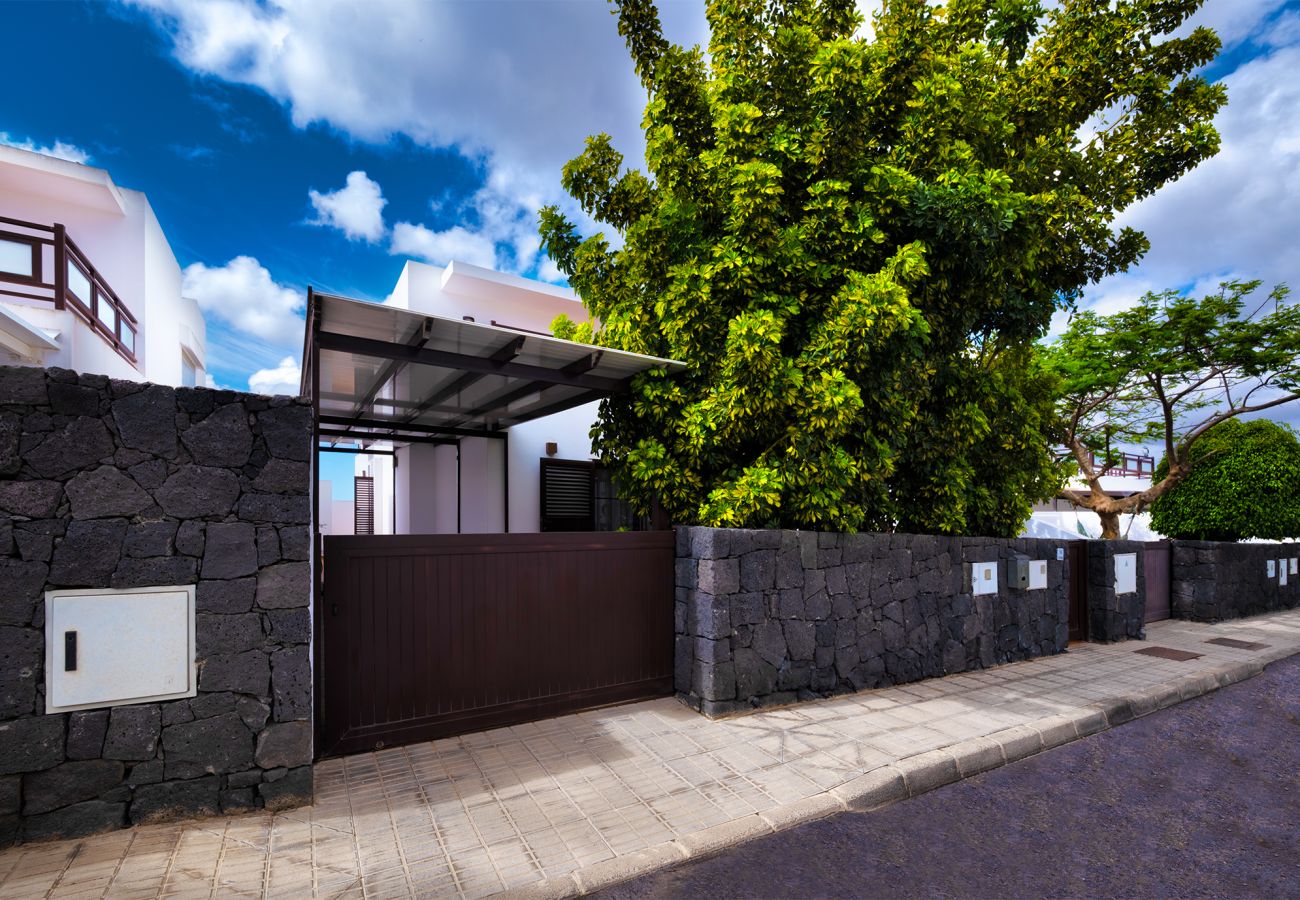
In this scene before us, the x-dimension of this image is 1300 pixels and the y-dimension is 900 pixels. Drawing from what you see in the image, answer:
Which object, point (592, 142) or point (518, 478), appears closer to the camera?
point (592, 142)

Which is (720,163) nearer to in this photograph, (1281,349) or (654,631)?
(654,631)

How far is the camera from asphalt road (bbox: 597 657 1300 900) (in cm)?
318

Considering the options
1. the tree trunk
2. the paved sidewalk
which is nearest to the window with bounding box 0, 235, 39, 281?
the paved sidewalk

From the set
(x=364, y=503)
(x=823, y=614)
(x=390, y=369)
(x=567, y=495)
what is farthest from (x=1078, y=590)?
(x=364, y=503)

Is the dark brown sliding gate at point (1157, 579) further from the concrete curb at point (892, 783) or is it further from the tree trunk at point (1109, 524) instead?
the concrete curb at point (892, 783)

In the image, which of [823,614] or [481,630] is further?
[823,614]

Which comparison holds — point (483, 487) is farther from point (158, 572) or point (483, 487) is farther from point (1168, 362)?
point (1168, 362)

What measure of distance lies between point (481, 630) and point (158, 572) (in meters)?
2.20

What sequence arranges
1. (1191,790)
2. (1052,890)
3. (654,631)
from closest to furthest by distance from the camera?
(1052,890) < (1191,790) < (654,631)

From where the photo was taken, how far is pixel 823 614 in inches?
244

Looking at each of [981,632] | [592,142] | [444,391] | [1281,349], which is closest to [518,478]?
[444,391]

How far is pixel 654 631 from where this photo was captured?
19.4 ft

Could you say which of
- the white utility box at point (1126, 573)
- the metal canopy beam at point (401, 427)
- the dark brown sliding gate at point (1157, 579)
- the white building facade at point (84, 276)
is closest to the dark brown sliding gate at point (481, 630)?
the metal canopy beam at point (401, 427)

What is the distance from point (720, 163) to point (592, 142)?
207 centimetres
